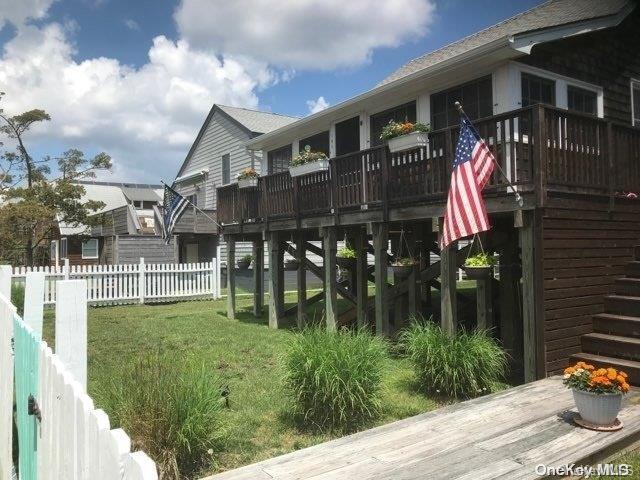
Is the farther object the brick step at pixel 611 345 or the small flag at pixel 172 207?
the small flag at pixel 172 207

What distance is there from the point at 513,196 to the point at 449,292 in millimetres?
1600

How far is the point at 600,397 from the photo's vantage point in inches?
166

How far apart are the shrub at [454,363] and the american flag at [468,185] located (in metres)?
1.25

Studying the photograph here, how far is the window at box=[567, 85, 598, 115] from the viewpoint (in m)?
9.78

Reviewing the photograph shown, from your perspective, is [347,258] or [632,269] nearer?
[632,269]

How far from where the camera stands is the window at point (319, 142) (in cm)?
1418

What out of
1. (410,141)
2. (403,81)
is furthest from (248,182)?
(410,141)

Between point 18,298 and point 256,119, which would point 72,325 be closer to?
point 18,298

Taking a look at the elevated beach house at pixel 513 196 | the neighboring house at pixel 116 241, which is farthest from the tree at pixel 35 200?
the elevated beach house at pixel 513 196

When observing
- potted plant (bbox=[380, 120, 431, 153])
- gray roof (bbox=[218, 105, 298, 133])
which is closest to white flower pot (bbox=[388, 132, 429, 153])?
potted plant (bbox=[380, 120, 431, 153])

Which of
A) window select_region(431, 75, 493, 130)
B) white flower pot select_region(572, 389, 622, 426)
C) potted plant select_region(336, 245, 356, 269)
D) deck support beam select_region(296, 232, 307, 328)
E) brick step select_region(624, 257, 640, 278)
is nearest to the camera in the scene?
→ white flower pot select_region(572, 389, 622, 426)

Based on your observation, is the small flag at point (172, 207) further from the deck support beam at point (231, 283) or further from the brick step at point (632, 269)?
the brick step at point (632, 269)

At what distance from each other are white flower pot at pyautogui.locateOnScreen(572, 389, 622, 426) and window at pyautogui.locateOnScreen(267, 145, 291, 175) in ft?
42.8

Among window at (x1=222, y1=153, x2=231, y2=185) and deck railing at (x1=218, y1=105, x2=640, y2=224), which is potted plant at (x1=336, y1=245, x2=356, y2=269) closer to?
deck railing at (x1=218, y1=105, x2=640, y2=224)
